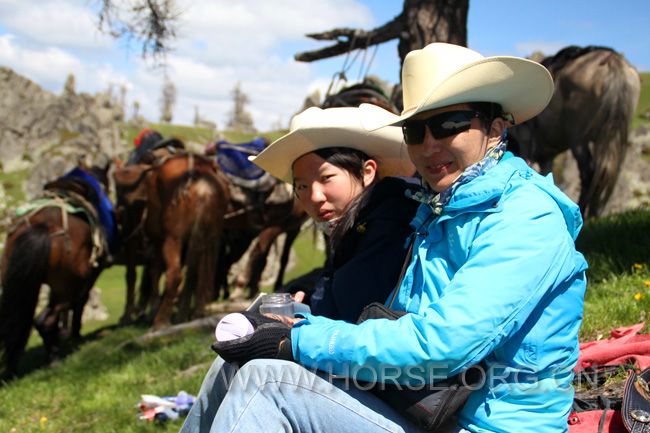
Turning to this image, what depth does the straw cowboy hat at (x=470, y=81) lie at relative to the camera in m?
2.02

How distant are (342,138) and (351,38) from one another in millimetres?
Result: 4237

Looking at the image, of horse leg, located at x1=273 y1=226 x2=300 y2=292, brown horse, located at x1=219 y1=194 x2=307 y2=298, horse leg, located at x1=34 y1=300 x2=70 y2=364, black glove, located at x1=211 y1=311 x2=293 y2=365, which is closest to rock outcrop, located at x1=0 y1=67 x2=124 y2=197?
horse leg, located at x1=273 y1=226 x2=300 y2=292

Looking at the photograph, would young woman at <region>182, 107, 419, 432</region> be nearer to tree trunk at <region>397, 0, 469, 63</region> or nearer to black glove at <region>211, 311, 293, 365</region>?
black glove at <region>211, 311, 293, 365</region>

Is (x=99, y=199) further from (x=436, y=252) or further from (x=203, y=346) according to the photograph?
(x=436, y=252)

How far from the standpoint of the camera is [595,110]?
7.71 m

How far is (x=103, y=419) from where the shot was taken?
14.8ft

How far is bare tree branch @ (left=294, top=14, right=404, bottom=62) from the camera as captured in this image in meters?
6.28

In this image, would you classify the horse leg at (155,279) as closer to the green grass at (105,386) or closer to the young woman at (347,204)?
the green grass at (105,386)

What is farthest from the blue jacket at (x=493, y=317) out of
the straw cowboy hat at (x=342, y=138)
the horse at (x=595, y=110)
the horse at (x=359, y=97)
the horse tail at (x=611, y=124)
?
the horse tail at (x=611, y=124)

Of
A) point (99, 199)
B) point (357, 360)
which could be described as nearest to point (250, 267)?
point (99, 199)

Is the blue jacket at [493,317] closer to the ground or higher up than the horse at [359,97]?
closer to the ground

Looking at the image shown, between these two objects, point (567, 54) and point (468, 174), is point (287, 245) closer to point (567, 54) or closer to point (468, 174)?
point (567, 54)

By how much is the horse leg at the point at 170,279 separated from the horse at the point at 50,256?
75 cm

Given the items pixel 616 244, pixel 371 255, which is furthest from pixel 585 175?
pixel 371 255
